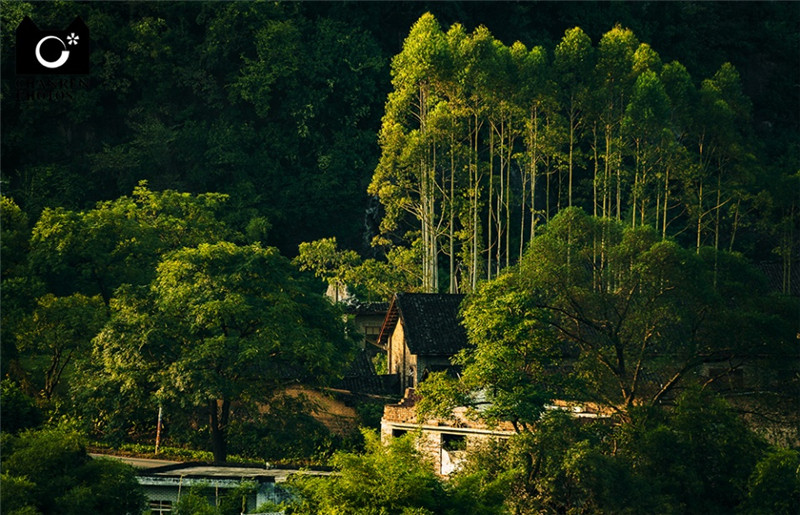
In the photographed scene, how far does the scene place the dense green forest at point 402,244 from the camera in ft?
119

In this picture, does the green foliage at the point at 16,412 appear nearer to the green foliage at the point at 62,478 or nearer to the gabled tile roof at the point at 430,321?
the green foliage at the point at 62,478

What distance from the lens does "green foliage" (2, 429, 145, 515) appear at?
Answer: 30984mm

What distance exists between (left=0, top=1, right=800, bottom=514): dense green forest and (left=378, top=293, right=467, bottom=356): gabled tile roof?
3.23 metres

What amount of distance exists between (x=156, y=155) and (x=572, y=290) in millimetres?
27632

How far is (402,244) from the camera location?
6725 centimetres

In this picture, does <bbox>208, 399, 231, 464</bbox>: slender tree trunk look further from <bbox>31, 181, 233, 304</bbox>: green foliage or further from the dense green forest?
<bbox>31, 181, 233, 304</bbox>: green foliage

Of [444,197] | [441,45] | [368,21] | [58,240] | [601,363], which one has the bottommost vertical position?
[601,363]

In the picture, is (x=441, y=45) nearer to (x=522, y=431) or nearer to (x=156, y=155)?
(x=156, y=155)

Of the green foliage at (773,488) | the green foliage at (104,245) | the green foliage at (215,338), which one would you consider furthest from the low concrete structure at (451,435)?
the green foliage at (104,245)

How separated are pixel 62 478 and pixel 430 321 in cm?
2187

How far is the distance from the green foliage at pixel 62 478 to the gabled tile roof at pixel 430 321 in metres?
19.4

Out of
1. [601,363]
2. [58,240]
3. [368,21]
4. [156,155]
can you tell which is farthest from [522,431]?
[368,21]

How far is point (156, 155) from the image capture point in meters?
64.0

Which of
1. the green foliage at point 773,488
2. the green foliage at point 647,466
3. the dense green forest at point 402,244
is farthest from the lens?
the dense green forest at point 402,244
